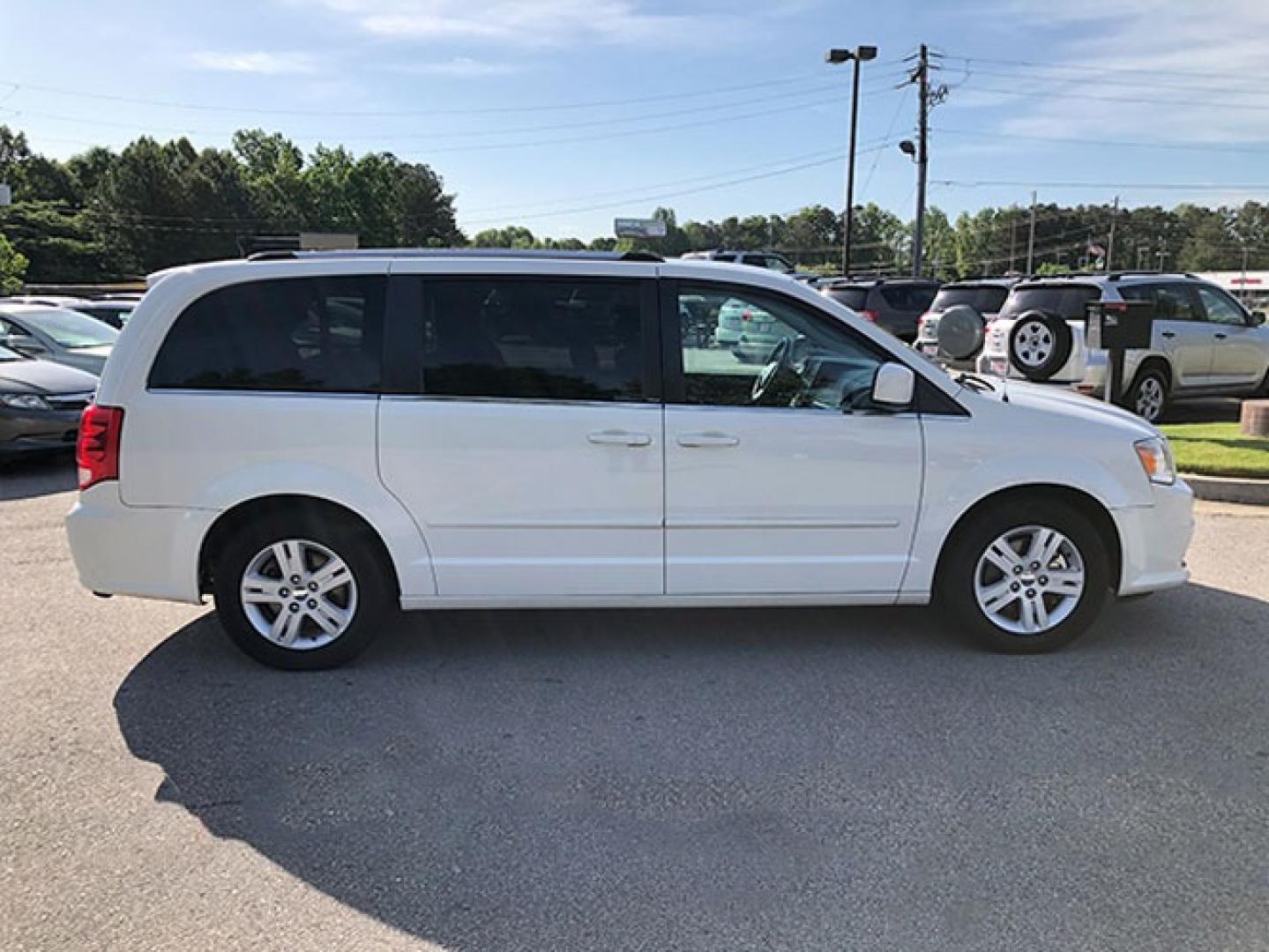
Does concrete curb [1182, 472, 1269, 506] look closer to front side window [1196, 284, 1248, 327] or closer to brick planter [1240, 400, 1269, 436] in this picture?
brick planter [1240, 400, 1269, 436]

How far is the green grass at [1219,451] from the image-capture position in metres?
8.12


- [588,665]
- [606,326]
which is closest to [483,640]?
[588,665]

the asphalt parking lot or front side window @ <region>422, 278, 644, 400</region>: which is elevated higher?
front side window @ <region>422, 278, 644, 400</region>

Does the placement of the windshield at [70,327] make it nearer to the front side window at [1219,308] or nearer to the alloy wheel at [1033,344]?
the alloy wheel at [1033,344]

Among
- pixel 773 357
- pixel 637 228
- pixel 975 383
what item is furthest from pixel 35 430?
pixel 637 228

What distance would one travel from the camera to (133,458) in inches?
167

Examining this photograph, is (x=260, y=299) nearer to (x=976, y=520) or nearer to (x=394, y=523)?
(x=394, y=523)

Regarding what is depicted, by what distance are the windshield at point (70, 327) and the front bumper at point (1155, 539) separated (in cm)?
1151

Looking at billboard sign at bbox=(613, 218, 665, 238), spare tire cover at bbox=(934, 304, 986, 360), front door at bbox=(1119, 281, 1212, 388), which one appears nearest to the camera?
spare tire cover at bbox=(934, 304, 986, 360)

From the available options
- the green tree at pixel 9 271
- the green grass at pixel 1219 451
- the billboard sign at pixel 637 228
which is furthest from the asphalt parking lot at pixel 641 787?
the billboard sign at pixel 637 228

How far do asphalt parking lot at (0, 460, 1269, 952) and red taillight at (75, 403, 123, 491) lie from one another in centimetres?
97

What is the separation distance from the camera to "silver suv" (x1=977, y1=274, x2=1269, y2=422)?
10461 millimetres

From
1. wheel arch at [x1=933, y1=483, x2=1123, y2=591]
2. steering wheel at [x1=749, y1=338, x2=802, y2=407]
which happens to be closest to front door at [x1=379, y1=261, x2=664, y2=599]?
steering wheel at [x1=749, y1=338, x2=802, y2=407]

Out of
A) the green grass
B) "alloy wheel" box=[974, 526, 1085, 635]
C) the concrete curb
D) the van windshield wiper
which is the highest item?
Answer: the van windshield wiper
